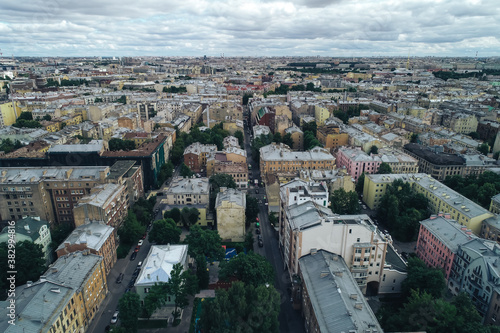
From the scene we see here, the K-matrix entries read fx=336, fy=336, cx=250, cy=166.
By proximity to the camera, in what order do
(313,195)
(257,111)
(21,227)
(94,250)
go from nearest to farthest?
(94,250), (21,227), (313,195), (257,111)

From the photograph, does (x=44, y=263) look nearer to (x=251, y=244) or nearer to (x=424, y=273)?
(x=251, y=244)

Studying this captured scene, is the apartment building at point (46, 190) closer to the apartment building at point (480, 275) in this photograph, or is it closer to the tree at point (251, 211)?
the tree at point (251, 211)

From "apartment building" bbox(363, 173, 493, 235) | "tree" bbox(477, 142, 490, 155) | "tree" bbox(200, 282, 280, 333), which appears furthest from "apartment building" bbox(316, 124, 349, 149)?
"tree" bbox(200, 282, 280, 333)

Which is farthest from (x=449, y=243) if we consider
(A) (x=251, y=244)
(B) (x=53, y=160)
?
(B) (x=53, y=160)

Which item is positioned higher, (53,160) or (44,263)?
(53,160)

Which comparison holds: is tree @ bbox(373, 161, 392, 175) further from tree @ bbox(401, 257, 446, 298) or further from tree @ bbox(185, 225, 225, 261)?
tree @ bbox(185, 225, 225, 261)

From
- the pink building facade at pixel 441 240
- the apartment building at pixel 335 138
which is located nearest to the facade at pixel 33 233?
the pink building facade at pixel 441 240
